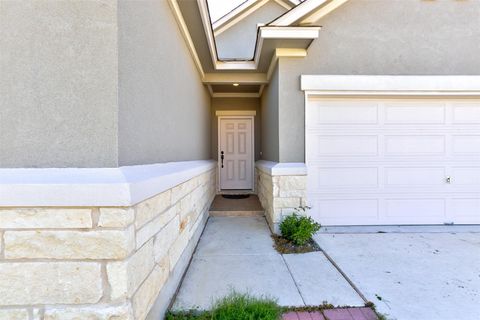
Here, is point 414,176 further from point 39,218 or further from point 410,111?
point 39,218

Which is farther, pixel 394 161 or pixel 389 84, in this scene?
pixel 394 161

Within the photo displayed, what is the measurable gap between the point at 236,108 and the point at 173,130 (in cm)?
427

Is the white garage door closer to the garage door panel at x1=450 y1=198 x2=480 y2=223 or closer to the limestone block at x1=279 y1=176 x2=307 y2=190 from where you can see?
the garage door panel at x1=450 y1=198 x2=480 y2=223

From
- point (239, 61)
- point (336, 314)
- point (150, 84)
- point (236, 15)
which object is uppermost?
point (236, 15)

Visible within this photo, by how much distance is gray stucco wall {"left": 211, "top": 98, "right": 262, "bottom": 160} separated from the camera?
6.84 m

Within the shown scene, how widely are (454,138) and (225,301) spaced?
4.65m

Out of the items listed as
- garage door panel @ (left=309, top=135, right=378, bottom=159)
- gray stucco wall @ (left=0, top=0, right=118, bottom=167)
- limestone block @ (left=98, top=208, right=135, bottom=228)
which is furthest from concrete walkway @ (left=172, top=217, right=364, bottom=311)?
garage door panel @ (left=309, top=135, right=378, bottom=159)

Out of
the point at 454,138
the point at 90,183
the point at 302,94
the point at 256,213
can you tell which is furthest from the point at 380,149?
the point at 90,183

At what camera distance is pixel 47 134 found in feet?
4.69

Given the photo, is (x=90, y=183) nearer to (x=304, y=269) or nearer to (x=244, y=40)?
(x=304, y=269)

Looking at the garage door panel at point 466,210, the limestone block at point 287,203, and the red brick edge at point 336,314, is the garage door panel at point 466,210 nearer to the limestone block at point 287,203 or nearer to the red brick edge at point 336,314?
the limestone block at point 287,203

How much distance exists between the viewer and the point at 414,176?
4.12 meters

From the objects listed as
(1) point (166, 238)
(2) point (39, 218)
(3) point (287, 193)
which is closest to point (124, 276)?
(2) point (39, 218)

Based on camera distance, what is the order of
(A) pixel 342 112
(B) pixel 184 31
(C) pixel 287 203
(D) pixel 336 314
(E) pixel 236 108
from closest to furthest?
(D) pixel 336 314, (B) pixel 184 31, (C) pixel 287 203, (A) pixel 342 112, (E) pixel 236 108
